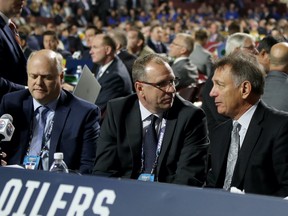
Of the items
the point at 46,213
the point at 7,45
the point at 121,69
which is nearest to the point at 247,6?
the point at 121,69

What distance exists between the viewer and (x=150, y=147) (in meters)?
3.73

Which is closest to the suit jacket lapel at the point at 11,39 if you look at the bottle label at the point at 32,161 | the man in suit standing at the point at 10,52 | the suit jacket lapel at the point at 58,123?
the man in suit standing at the point at 10,52

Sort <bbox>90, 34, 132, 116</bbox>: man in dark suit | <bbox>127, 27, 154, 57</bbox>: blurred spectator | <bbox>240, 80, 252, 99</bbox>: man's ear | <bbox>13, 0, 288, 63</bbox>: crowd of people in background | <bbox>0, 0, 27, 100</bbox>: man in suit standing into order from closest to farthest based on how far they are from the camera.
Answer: <bbox>240, 80, 252, 99</bbox>: man's ear → <bbox>0, 0, 27, 100</bbox>: man in suit standing → <bbox>90, 34, 132, 116</bbox>: man in dark suit → <bbox>127, 27, 154, 57</bbox>: blurred spectator → <bbox>13, 0, 288, 63</bbox>: crowd of people in background

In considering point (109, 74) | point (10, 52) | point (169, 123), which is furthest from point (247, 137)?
point (109, 74)

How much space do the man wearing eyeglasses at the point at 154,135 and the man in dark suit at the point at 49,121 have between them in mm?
240

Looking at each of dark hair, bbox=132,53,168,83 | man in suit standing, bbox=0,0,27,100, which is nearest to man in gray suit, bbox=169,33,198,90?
man in suit standing, bbox=0,0,27,100

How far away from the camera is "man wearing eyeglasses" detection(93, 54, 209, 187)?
3.69 meters

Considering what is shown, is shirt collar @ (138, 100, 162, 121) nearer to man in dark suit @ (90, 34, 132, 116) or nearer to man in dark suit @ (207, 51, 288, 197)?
man in dark suit @ (207, 51, 288, 197)

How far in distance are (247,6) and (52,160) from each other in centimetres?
2878

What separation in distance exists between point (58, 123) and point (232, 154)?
1.07m

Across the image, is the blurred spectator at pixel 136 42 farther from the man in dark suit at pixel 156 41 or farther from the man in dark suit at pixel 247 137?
the man in dark suit at pixel 247 137

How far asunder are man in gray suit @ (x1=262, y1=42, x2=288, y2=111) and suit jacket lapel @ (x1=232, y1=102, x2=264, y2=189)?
1.45 m

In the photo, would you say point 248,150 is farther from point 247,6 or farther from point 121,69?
point 247,6

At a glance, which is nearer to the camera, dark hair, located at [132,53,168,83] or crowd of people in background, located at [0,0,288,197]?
crowd of people in background, located at [0,0,288,197]
